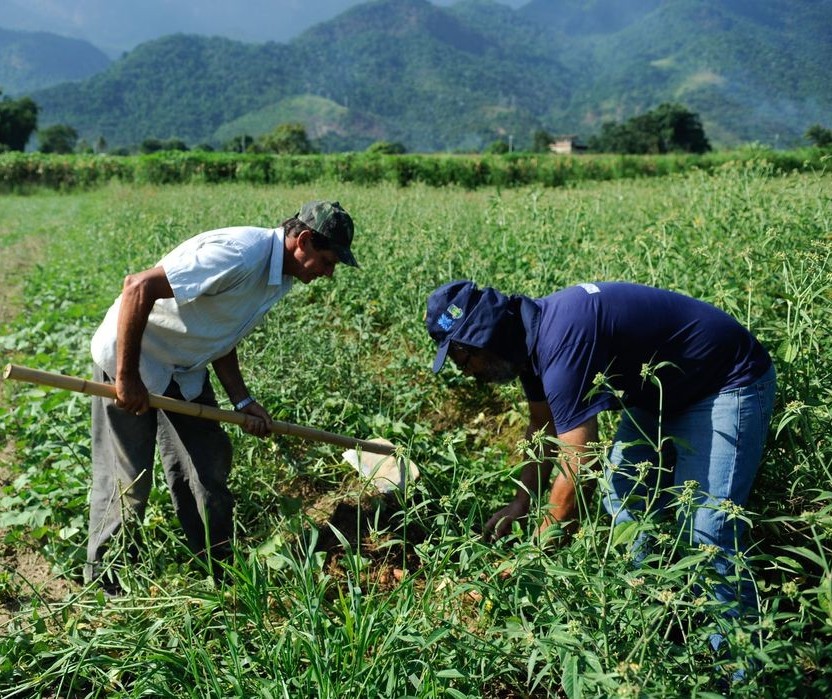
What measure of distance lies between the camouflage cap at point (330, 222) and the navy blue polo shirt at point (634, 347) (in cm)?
86

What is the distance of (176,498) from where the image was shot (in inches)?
126

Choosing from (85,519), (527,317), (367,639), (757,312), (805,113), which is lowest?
(85,519)

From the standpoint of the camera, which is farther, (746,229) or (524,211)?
(524,211)

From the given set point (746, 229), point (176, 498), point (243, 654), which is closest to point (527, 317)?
point (243, 654)

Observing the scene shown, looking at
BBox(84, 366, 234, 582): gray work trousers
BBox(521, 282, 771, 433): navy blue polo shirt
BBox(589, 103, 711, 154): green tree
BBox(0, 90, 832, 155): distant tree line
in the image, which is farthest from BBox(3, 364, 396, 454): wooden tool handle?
BBox(589, 103, 711, 154): green tree

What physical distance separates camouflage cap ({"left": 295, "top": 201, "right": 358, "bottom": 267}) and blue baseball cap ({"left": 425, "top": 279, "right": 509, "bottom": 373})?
581 millimetres

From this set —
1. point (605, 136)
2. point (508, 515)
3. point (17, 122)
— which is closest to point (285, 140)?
point (17, 122)

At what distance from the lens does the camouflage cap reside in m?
2.78

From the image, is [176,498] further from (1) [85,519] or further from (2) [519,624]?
(2) [519,624]

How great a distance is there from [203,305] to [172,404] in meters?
0.42

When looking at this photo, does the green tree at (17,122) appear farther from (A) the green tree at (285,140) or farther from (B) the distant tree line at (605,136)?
(A) the green tree at (285,140)

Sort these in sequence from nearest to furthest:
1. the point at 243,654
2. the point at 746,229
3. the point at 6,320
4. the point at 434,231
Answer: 1. the point at 243,654
2. the point at 746,229
3. the point at 434,231
4. the point at 6,320

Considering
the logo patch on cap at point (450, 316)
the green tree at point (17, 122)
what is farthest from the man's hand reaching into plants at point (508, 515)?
the green tree at point (17, 122)

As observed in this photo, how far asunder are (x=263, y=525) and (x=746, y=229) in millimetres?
3515
